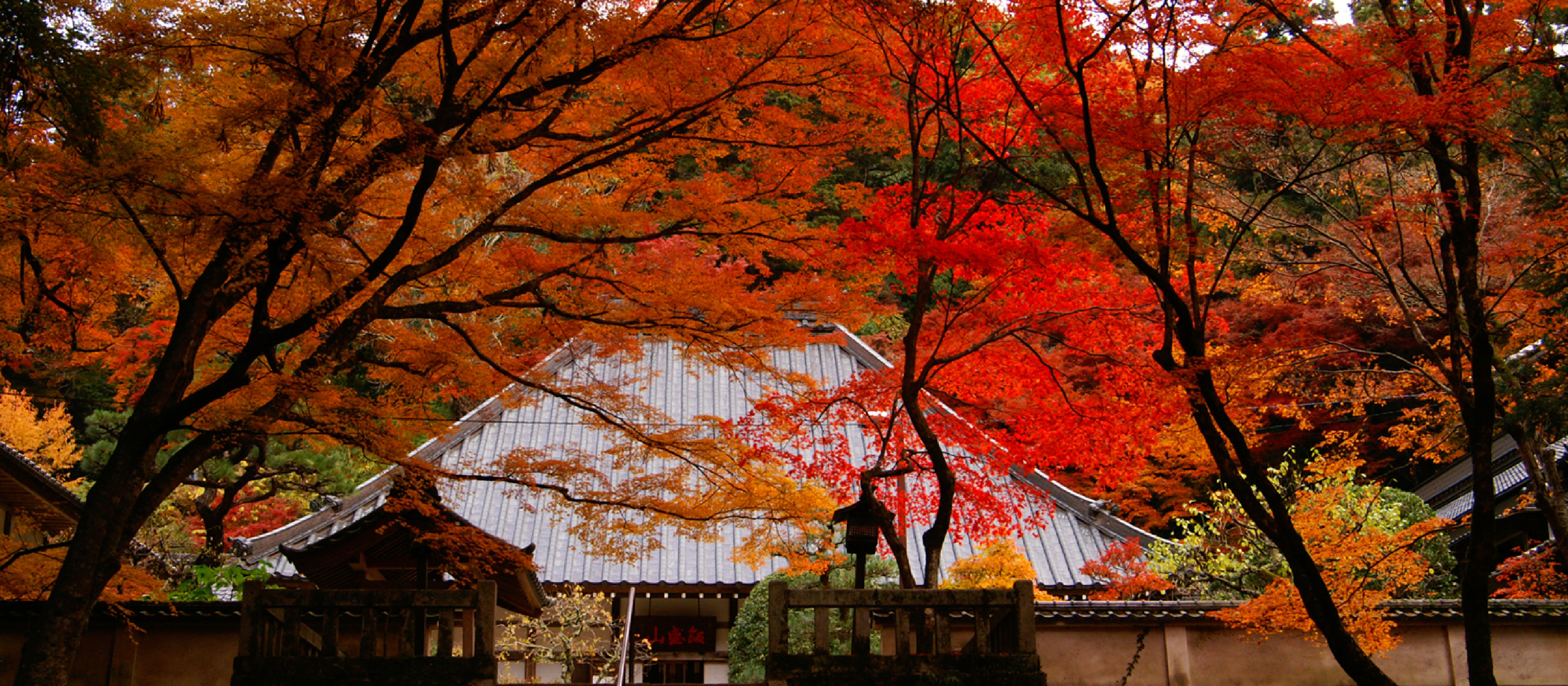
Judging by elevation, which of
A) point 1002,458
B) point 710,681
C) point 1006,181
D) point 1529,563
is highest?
point 1006,181

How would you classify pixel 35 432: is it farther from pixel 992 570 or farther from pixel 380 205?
pixel 992 570

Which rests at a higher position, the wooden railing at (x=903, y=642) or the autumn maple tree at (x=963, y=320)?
the autumn maple tree at (x=963, y=320)

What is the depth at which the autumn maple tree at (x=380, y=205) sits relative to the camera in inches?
259

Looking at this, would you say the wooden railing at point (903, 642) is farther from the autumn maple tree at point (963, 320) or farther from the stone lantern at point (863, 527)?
the autumn maple tree at point (963, 320)

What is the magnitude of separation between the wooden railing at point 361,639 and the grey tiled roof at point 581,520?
4591mm

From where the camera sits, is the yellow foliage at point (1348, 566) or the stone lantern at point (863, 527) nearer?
the stone lantern at point (863, 527)

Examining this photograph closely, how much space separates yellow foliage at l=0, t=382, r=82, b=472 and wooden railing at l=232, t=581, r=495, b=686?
16.0 metres

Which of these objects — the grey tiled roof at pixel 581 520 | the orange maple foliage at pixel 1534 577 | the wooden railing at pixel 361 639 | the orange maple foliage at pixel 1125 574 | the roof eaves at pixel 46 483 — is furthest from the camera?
the grey tiled roof at pixel 581 520

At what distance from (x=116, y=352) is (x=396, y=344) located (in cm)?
333

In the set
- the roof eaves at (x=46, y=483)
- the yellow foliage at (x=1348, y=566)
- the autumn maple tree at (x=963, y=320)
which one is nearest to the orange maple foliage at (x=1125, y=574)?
the autumn maple tree at (x=963, y=320)

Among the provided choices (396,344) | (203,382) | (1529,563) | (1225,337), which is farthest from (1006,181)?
(203,382)

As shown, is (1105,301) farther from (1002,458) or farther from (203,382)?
(203,382)

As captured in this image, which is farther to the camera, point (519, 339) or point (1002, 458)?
point (1002, 458)

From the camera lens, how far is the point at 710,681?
1414 centimetres
